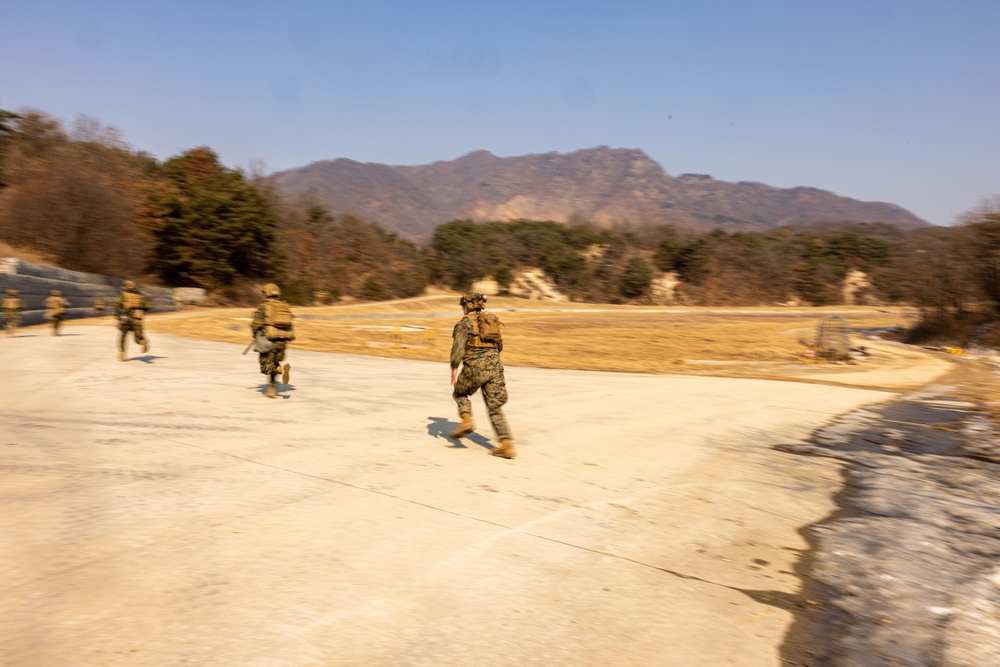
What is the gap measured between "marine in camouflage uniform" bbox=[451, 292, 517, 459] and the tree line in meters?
32.8

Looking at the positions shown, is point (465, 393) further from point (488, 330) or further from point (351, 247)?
point (351, 247)

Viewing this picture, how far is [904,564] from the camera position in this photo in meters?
5.75

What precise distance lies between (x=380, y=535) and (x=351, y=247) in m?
65.1

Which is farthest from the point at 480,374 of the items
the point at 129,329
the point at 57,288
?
the point at 57,288

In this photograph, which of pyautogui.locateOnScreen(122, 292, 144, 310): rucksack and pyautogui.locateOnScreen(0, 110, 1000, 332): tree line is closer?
pyautogui.locateOnScreen(122, 292, 144, 310): rucksack

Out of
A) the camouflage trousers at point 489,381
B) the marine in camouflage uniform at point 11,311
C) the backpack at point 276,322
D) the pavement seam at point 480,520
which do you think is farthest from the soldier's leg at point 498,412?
the marine in camouflage uniform at point 11,311

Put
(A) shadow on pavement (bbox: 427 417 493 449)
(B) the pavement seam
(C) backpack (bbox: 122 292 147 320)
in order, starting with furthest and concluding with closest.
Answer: (C) backpack (bbox: 122 292 147 320) → (A) shadow on pavement (bbox: 427 417 493 449) → (B) the pavement seam

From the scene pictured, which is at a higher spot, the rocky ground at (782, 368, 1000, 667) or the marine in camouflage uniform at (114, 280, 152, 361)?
the marine in camouflage uniform at (114, 280, 152, 361)

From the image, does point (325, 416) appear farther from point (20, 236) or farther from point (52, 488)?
A: point (20, 236)

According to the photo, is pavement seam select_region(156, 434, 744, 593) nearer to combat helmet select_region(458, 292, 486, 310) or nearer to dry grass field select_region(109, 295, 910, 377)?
combat helmet select_region(458, 292, 486, 310)

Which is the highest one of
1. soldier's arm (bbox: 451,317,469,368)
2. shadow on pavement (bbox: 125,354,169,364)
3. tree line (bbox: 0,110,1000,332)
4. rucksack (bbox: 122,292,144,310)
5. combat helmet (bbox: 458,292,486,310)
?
tree line (bbox: 0,110,1000,332)

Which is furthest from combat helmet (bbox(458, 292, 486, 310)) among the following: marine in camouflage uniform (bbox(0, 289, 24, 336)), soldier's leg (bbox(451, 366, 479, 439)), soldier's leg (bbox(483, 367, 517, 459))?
marine in camouflage uniform (bbox(0, 289, 24, 336))

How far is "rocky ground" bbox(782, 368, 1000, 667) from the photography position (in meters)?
4.29

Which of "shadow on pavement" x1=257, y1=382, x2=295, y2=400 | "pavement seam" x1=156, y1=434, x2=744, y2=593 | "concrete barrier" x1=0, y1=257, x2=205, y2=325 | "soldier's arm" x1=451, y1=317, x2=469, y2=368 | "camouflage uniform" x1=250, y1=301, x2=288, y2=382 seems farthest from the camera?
"concrete barrier" x1=0, y1=257, x2=205, y2=325
